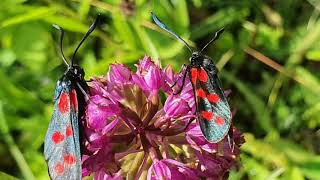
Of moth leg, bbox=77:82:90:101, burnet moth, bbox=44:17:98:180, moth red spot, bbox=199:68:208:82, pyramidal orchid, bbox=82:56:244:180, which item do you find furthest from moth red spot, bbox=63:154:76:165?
moth red spot, bbox=199:68:208:82

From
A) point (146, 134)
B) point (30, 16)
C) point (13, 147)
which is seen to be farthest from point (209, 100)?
point (13, 147)

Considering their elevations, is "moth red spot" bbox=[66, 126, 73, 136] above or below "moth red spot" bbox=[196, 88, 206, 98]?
below

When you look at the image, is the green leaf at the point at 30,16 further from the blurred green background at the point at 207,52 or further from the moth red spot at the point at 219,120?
the moth red spot at the point at 219,120

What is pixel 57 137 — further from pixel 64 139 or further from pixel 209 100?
pixel 209 100

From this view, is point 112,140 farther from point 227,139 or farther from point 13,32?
point 13,32

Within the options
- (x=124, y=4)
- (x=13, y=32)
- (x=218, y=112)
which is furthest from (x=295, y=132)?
(x=218, y=112)

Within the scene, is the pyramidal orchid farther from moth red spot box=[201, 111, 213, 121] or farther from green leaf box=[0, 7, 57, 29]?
green leaf box=[0, 7, 57, 29]


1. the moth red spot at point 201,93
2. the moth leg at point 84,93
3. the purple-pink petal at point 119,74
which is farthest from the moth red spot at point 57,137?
the moth red spot at point 201,93
